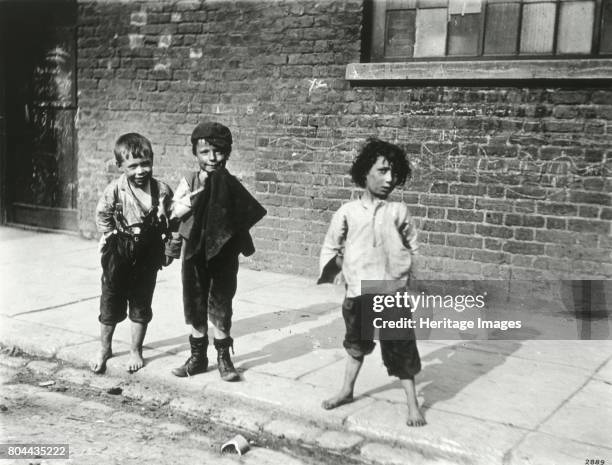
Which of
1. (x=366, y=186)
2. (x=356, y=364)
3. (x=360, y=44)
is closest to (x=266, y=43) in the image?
(x=360, y=44)

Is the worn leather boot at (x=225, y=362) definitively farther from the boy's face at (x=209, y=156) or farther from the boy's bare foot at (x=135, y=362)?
the boy's face at (x=209, y=156)

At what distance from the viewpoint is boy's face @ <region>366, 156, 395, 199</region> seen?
3579 millimetres

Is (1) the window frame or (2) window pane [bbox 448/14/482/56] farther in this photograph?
(2) window pane [bbox 448/14/482/56]

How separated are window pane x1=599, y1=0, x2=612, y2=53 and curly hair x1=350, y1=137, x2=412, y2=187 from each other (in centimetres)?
288

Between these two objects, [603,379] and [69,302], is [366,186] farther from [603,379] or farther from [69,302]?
[69,302]

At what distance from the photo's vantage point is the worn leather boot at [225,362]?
4.14 metres

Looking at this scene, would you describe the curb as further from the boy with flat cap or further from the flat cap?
the flat cap

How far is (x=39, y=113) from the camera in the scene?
9.20m

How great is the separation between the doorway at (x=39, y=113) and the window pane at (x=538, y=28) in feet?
18.1

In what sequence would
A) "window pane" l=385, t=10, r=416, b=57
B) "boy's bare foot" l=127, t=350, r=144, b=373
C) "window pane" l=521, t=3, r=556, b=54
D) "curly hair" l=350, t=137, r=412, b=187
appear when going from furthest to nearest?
1. "window pane" l=385, t=10, r=416, b=57
2. "window pane" l=521, t=3, r=556, b=54
3. "boy's bare foot" l=127, t=350, r=144, b=373
4. "curly hair" l=350, t=137, r=412, b=187

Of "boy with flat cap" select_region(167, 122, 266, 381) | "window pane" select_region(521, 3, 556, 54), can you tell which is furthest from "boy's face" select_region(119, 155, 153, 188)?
"window pane" select_region(521, 3, 556, 54)

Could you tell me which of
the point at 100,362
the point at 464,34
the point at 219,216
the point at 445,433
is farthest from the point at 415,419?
the point at 464,34

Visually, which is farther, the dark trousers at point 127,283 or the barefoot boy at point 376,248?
the dark trousers at point 127,283

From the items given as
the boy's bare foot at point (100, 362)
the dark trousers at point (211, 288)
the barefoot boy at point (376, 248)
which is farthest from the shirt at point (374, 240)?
the boy's bare foot at point (100, 362)
